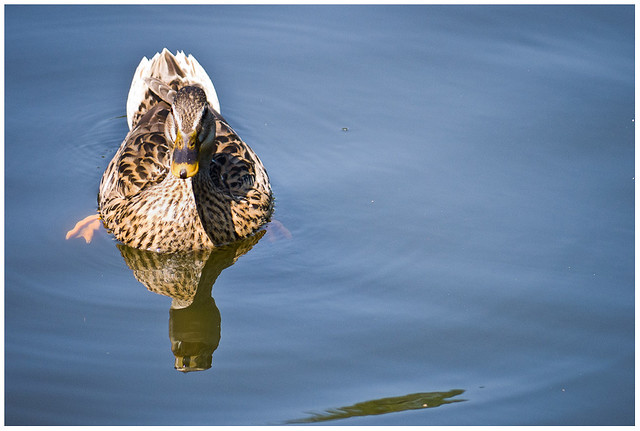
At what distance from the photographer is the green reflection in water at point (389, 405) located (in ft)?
19.2

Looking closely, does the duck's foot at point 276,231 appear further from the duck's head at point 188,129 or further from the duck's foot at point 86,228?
the duck's foot at point 86,228

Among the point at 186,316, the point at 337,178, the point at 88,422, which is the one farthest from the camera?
the point at 337,178

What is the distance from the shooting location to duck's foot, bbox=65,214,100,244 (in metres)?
7.55

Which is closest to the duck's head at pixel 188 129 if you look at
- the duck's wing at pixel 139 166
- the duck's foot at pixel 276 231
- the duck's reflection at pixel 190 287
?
the duck's wing at pixel 139 166

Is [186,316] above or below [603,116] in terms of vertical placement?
below

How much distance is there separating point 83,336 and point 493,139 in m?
4.24

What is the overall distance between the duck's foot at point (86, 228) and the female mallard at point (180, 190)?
0.09 meters

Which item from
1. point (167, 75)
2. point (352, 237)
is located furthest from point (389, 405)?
point (167, 75)

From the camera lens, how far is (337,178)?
833 cm

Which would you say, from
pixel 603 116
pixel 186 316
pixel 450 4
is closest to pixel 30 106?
pixel 186 316

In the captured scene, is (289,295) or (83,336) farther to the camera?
(289,295)

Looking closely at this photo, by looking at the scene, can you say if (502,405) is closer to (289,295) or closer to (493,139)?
(289,295)

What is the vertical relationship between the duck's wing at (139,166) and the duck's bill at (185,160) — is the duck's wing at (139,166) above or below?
above

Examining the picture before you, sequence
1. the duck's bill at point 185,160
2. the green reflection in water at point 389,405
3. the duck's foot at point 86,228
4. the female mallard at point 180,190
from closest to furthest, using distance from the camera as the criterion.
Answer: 1. the green reflection in water at point 389,405
2. the duck's bill at point 185,160
3. the female mallard at point 180,190
4. the duck's foot at point 86,228
